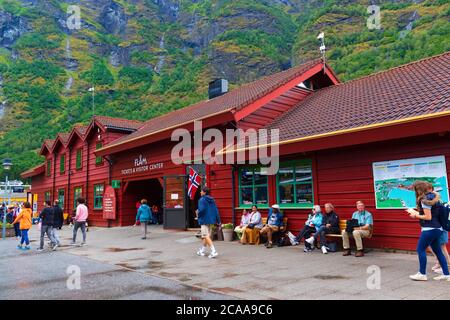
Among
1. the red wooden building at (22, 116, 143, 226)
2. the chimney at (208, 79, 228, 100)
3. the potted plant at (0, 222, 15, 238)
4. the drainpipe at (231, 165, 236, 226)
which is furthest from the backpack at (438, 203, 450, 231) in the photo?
the potted plant at (0, 222, 15, 238)

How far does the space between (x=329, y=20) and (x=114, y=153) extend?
82651 millimetres

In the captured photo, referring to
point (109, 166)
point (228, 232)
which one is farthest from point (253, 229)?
point (109, 166)

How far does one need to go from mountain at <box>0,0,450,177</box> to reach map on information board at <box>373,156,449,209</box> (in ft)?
171

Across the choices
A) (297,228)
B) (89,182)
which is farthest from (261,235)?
(89,182)

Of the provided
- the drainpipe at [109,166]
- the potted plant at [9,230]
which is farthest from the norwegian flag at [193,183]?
the potted plant at [9,230]

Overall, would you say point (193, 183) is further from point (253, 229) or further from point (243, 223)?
point (253, 229)

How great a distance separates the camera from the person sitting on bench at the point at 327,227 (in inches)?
381

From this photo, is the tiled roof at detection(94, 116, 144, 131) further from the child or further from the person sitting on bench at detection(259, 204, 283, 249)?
the person sitting on bench at detection(259, 204, 283, 249)

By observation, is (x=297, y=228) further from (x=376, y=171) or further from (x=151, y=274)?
(x=151, y=274)

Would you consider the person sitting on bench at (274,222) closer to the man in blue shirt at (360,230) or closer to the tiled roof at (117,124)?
the man in blue shirt at (360,230)

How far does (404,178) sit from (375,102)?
123 inches

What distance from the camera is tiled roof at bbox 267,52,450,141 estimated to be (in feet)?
31.1

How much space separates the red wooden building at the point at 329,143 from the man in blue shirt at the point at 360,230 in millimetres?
551

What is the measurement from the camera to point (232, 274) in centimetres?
739
